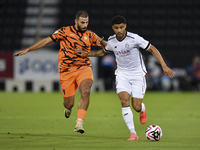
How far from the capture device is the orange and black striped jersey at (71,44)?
26.3ft

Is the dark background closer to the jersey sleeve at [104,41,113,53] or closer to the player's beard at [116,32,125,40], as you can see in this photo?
the jersey sleeve at [104,41,113,53]

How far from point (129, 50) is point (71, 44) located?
4.10 feet

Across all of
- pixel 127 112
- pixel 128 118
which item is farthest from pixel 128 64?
pixel 128 118

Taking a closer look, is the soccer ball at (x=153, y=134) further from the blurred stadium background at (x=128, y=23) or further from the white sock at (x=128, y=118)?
the blurred stadium background at (x=128, y=23)

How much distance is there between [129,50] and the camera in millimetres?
7379

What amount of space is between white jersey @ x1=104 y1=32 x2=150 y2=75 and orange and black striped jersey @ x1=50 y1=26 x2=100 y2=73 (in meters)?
0.60

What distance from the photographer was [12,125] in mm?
8961

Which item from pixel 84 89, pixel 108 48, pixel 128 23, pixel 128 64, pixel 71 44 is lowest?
pixel 84 89

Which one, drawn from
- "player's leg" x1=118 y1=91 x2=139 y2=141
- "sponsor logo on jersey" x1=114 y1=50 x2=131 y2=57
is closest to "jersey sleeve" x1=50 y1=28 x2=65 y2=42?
"sponsor logo on jersey" x1=114 y1=50 x2=131 y2=57

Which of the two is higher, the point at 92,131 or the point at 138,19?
the point at 138,19

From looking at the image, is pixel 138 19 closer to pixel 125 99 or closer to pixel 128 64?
A: pixel 128 64

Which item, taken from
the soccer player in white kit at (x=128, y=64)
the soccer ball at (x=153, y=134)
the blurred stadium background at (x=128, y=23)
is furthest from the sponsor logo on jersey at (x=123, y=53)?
the blurred stadium background at (x=128, y=23)

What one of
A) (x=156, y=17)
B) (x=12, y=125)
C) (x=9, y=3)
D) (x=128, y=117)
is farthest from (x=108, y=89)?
(x=128, y=117)

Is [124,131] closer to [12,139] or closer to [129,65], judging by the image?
[129,65]
